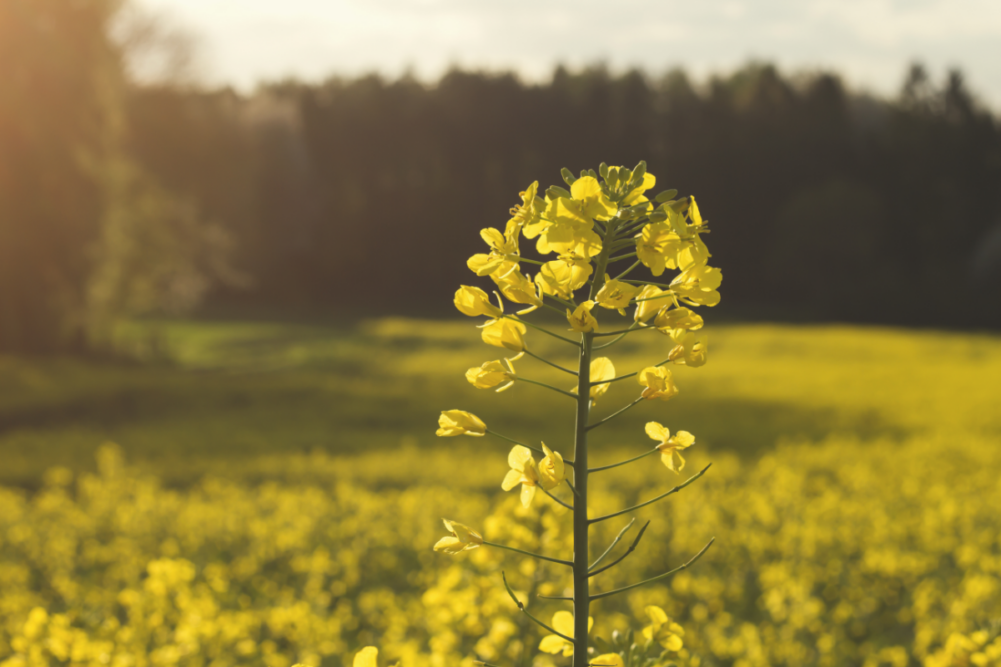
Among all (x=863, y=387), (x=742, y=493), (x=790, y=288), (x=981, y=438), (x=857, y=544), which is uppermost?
(x=857, y=544)

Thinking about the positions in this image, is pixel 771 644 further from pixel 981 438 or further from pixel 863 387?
pixel 863 387

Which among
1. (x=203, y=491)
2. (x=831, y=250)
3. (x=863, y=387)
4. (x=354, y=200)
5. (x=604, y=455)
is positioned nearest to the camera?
(x=203, y=491)

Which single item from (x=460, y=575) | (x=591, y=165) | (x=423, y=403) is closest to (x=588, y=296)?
(x=460, y=575)

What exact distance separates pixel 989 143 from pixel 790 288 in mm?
14587

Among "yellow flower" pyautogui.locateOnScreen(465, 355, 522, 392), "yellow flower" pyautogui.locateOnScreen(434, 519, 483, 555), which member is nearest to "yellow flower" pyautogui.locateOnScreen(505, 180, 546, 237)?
"yellow flower" pyautogui.locateOnScreen(465, 355, 522, 392)

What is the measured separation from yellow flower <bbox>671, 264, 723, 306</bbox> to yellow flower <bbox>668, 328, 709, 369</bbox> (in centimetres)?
6

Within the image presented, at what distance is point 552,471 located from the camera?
1197 millimetres

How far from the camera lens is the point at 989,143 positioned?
135ft

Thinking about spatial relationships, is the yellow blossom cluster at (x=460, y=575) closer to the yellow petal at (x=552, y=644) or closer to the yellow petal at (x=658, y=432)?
the yellow petal at (x=552, y=644)

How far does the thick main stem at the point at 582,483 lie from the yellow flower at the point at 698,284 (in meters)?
0.13

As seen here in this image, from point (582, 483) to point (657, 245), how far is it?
41cm

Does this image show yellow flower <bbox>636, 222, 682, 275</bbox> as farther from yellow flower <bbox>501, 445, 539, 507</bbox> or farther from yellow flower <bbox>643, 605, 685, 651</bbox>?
yellow flower <bbox>643, 605, 685, 651</bbox>

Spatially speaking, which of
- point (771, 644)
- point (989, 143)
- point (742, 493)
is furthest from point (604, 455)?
point (989, 143)

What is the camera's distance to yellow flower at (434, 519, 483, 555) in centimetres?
126
